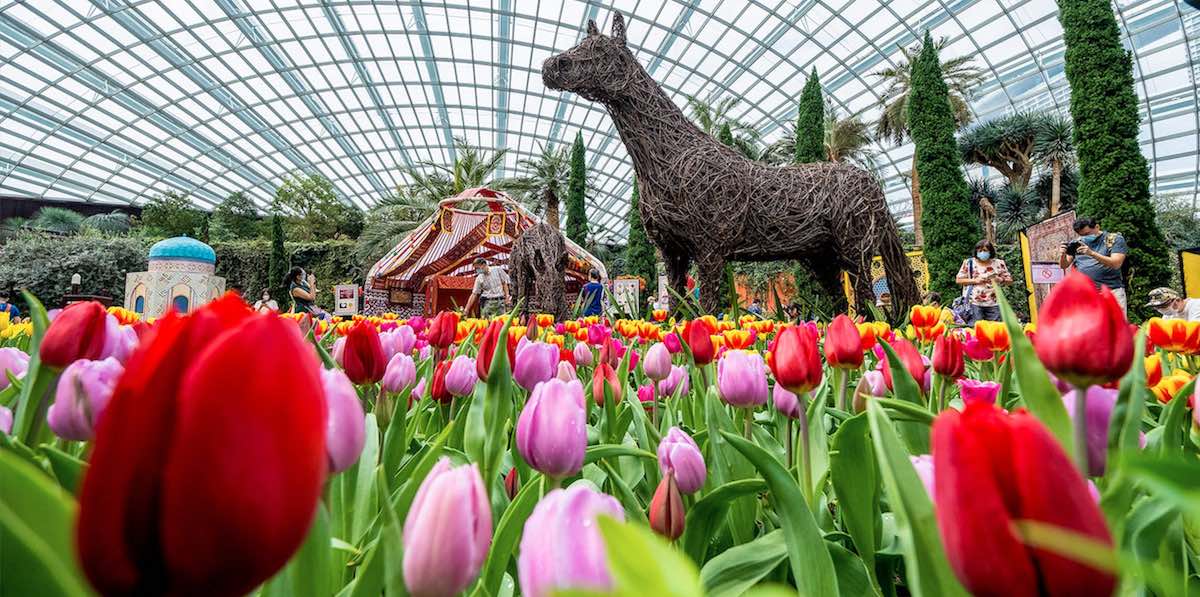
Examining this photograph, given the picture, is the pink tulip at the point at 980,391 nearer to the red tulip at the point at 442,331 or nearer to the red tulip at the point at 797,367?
the red tulip at the point at 797,367

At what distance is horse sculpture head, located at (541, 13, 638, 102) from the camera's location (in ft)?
14.4

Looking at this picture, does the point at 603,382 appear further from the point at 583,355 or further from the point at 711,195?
the point at 711,195

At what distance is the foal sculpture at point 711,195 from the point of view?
4270 mm

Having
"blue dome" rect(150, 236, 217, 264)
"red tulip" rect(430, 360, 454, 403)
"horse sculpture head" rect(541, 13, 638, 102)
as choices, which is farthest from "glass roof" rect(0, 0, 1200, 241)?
"red tulip" rect(430, 360, 454, 403)

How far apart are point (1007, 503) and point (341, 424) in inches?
17.9

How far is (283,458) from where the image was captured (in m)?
0.22

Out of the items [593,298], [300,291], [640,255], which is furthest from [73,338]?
[640,255]

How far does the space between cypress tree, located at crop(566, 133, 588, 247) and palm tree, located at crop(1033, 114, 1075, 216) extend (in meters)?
17.3

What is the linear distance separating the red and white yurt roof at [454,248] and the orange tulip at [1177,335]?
14995 mm

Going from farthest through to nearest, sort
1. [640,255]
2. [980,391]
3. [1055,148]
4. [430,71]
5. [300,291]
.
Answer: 1. [430,71]
2. [1055,148]
3. [640,255]
4. [300,291]
5. [980,391]

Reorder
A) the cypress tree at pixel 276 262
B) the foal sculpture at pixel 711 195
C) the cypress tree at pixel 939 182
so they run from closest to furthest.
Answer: the foal sculpture at pixel 711 195 < the cypress tree at pixel 939 182 < the cypress tree at pixel 276 262

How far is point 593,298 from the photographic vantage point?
568cm

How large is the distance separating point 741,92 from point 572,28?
7394 millimetres

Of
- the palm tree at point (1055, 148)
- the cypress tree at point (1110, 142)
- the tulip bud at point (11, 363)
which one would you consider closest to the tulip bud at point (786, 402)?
→ the tulip bud at point (11, 363)
